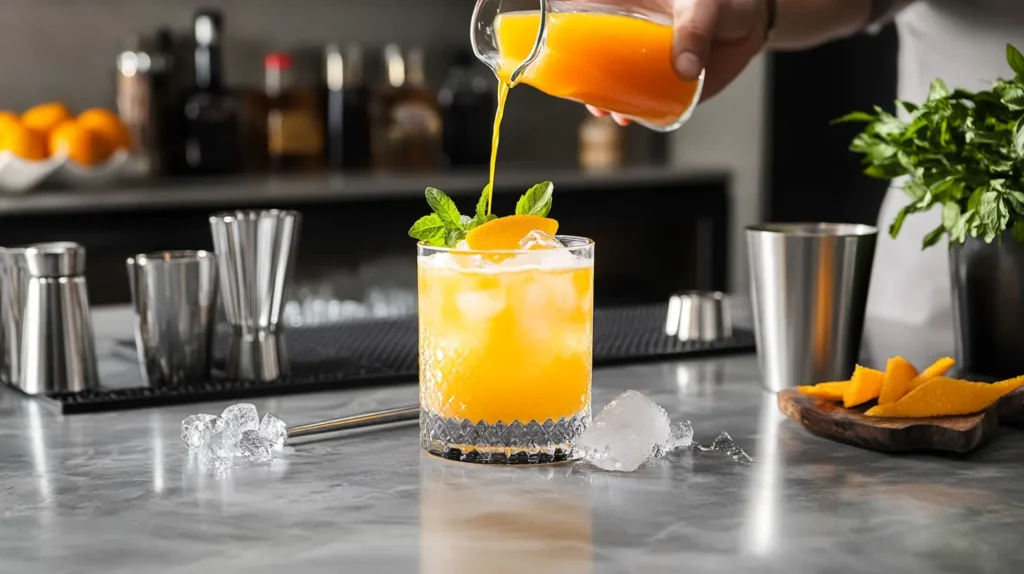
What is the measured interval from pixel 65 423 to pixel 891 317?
1095mm

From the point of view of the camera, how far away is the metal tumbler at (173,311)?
1248mm

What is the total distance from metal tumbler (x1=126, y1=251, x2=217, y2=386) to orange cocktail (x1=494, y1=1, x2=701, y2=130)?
1.26ft

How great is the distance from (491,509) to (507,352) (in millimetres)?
148

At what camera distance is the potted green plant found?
46.2 inches

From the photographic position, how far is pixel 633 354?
1.42 m

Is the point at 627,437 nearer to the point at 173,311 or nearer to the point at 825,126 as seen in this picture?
the point at 173,311

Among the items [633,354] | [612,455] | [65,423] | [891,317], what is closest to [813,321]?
[633,354]

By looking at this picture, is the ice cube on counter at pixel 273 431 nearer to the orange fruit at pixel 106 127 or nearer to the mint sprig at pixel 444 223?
the mint sprig at pixel 444 223

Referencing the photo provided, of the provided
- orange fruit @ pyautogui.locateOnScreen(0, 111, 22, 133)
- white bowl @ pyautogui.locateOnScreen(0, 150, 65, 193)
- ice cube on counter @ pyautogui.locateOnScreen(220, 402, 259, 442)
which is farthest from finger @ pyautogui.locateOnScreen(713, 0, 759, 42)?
orange fruit @ pyautogui.locateOnScreen(0, 111, 22, 133)

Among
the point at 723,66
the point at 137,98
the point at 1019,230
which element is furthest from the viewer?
the point at 137,98

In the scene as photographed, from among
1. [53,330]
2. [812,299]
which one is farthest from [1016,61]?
[53,330]

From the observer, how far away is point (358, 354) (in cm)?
143

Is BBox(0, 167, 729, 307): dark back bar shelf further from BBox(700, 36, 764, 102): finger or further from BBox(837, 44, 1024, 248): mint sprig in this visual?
BBox(837, 44, 1024, 248): mint sprig

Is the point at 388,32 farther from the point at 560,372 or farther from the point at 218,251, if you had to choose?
the point at 560,372
